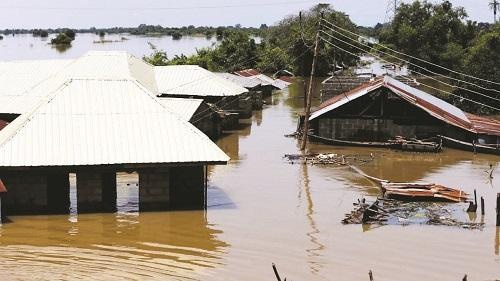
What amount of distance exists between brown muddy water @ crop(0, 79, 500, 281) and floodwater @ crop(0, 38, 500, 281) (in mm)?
25

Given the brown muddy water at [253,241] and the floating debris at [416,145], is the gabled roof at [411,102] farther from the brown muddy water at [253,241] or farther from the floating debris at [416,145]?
the brown muddy water at [253,241]

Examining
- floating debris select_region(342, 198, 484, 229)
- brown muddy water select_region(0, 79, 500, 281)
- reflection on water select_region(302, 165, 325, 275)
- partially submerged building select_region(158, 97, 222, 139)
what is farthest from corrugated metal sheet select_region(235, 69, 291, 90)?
floating debris select_region(342, 198, 484, 229)

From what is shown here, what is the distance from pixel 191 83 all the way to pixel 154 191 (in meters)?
17.4

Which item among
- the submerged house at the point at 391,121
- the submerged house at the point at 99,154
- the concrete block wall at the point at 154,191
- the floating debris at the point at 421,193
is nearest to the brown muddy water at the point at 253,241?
the concrete block wall at the point at 154,191

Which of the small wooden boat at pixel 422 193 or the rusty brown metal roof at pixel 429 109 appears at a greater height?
the rusty brown metal roof at pixel 429 109

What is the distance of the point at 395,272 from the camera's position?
1520cm

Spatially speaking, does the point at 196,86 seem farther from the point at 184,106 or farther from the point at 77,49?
the point at 77,49

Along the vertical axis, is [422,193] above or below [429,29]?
below

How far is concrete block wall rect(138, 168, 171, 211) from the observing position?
19.4 metres

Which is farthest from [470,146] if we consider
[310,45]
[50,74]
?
[310,45]

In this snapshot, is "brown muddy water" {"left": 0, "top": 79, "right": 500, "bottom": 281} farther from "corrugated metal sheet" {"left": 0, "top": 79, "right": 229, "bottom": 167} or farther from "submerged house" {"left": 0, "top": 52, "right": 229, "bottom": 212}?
"corrugated metal sheet" {"left": 0, "top": 79, "right": 229, "bottom": 167}

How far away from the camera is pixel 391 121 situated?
31594 millimetres

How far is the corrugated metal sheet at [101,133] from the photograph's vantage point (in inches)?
730

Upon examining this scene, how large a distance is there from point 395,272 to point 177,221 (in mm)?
6540
